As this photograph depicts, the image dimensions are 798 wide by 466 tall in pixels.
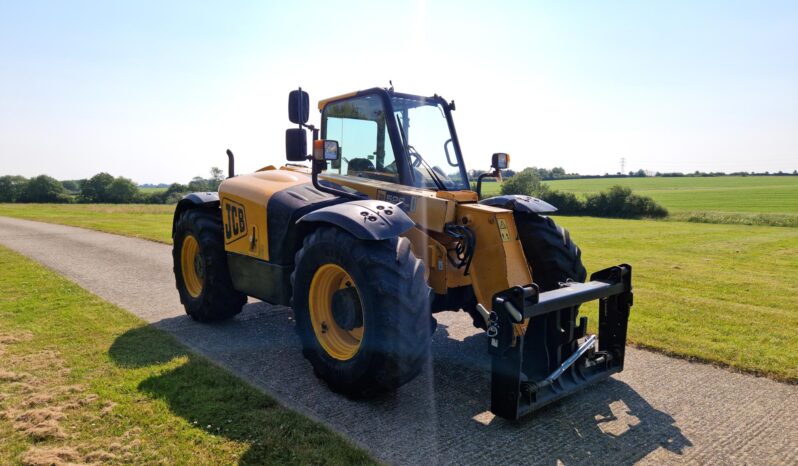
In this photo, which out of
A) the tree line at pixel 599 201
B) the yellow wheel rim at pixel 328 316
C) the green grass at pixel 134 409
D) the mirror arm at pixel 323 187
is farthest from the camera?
the tree line at pixel 599 201

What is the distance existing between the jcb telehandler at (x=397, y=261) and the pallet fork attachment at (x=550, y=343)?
1cm

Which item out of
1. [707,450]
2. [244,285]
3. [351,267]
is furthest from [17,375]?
[707,450]

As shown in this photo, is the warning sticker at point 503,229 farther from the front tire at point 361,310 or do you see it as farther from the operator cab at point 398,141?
the front tire at point 361,310

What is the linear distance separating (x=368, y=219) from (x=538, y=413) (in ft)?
6.30

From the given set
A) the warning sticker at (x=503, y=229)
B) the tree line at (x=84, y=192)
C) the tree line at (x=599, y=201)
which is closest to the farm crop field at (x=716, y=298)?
the warning sticker at (x=503, y=229)

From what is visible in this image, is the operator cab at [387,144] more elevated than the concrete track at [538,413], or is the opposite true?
the operator cab at [387,144]

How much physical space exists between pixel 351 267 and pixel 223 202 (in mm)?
2803

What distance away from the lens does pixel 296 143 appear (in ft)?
16.9

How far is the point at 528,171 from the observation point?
146 ft

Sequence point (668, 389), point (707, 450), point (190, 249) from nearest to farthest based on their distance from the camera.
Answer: point (707, 450)
point (668, 389)
point (190, 249)

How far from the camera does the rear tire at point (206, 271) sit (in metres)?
6.27

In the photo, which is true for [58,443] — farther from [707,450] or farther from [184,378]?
[707,450]

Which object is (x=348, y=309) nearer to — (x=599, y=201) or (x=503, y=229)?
(x=503, y=229)

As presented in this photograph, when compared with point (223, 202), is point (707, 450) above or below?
below
